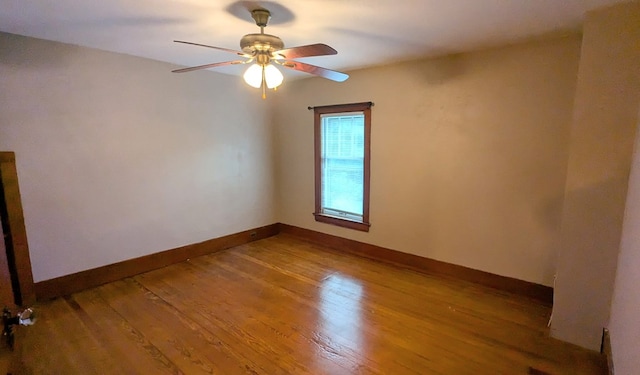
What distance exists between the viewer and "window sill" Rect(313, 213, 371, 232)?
4.10m

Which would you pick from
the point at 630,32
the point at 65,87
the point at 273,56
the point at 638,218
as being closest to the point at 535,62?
the point at 630,32

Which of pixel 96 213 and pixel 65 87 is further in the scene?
pixel 96 213

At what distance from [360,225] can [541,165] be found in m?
2.07

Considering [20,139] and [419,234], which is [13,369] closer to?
[20,139]

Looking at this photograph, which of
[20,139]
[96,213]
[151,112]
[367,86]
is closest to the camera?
[20,139]

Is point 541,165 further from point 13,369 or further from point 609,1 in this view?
point 13,369

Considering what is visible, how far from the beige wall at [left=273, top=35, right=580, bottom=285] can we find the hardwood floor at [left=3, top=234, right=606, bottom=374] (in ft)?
1.45

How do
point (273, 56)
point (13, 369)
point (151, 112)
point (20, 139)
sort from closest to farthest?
point (13, 369) → point (273, 56) → point (20, 139) → point (151, 112)

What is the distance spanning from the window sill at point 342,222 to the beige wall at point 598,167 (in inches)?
84.6

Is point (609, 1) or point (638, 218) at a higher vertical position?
point (609, 1)

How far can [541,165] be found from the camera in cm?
279

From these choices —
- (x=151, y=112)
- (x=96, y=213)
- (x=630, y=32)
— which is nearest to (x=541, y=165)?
(x=630, y=32)

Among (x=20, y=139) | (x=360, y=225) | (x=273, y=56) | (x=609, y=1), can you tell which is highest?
(x=609, y=1)

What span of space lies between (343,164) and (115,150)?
2622 mm
